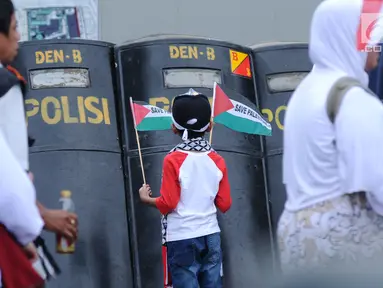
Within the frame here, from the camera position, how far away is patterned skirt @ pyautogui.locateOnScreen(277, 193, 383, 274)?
9.99 feet

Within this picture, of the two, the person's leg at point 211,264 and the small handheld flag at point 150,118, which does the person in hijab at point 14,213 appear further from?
the small handheld flag at point 150,118

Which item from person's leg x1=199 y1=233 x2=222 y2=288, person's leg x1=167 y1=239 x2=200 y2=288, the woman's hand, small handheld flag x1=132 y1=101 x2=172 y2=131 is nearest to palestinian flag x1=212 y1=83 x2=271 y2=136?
small handheld flag x1=132 y1=101 x2=172 y2=131

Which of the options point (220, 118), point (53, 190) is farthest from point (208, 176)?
point (53, 190)

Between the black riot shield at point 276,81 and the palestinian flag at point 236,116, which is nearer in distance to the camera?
the palestinian flag at point 236,116

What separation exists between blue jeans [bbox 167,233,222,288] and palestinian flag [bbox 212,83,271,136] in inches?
32.3

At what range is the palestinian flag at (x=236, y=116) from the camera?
18.1 feet

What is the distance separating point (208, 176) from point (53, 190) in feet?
3.55

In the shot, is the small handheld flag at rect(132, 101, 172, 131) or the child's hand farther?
the small handheld flag at rect(132, 101, 172, 131)

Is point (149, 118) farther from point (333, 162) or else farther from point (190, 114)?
point (333, 162)

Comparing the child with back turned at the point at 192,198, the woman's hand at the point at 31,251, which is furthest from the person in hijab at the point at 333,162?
the child with back turned at the point at 192,198

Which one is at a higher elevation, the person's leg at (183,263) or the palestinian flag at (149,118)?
the palestinian flag at (149,118)

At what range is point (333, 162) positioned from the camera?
3.07 m

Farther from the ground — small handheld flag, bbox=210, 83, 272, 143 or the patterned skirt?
small handheld flag, bbox=210, 83, 272, 143

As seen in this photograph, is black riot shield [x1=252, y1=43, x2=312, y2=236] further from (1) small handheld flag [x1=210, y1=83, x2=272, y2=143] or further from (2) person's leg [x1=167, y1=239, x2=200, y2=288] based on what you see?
(2) person's leg [x1=167, y1=239, x2=200, y2=288]
